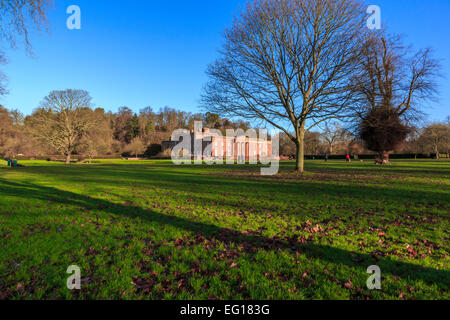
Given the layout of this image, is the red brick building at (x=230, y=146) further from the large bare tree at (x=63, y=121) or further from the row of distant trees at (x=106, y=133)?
the large bare tree at (x=63, y=121)

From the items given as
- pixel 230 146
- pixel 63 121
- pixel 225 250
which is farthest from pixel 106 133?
pixel 225 250

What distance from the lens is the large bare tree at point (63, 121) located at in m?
36.4

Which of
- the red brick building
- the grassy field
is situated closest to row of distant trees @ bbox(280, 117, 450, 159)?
the red brick building

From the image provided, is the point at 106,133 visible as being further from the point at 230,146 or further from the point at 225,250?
the point at 225,250

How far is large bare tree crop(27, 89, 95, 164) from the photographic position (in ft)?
119

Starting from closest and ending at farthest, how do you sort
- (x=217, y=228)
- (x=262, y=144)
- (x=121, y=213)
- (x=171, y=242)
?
1. (x=171, y=242)
2. (x=217, y=228)
3. (x=121, y=213)
4. (x=262, y=144)

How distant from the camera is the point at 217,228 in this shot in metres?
5.38

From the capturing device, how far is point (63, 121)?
3744cm

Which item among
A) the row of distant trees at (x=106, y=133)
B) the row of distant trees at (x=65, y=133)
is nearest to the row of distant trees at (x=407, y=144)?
the row of distant trees at (x=106, y=133)

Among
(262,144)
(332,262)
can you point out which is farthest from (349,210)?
(262,144)

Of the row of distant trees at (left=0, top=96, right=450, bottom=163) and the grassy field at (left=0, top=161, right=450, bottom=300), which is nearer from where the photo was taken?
the grassy field at (left=0, top=161, right=450, bottom=300)

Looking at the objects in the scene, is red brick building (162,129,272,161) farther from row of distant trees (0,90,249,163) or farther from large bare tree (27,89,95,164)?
large bare tree (27,89,95,164)

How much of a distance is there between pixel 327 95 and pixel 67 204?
698 inches
